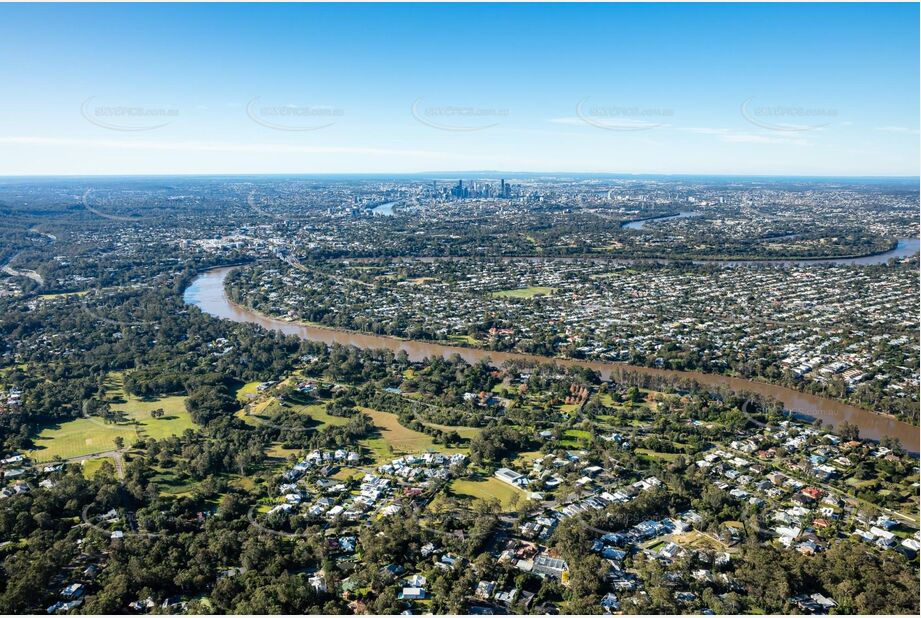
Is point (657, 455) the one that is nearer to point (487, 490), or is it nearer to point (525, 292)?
point (487, 490)

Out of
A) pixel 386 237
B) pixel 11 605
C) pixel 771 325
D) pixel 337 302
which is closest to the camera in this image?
pixel 11 605

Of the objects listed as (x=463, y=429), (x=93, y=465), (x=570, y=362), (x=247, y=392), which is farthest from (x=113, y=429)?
(x=570, y=362)

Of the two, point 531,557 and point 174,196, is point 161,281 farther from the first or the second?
point 174,196

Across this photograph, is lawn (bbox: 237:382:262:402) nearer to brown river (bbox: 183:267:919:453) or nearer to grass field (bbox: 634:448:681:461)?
brown river (bbox: 183:267:919:453)

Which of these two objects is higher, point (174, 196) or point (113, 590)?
point (174, 196)

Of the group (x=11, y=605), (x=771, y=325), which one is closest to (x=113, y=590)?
(x=11, y=605)

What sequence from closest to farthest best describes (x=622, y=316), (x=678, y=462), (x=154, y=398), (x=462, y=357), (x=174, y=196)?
(x=678, y=462) < (x=154, y=398) < (x=462, y=357) < (x=622, y=316) < (x=174, y=196)

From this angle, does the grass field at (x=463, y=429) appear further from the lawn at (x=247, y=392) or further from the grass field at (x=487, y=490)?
the lawn at (x=247, y=392)

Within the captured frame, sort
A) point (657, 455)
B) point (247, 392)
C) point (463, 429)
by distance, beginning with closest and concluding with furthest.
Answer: point (657, 455)
point (463, 429)
point (247, 392)
